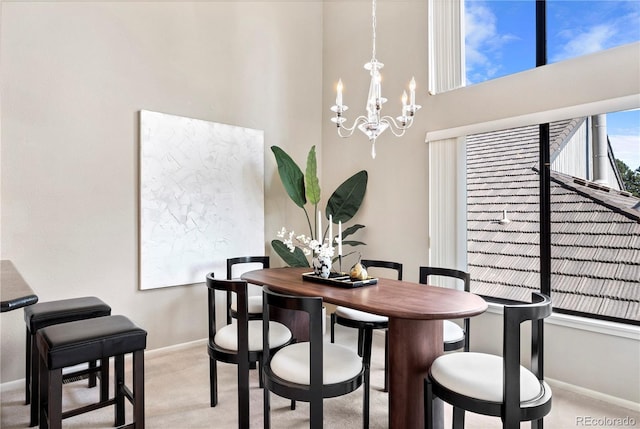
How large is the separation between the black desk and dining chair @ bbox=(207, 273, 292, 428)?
37.8 inches

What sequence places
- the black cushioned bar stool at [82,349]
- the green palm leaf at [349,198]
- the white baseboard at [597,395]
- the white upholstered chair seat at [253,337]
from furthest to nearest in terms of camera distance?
1. the green palm leaf at [349,198]
2. the white baseboard at [597,395]
3. the white upholstered chair seat at [253,337]
4. the black cushioned bar stool at [82,349]

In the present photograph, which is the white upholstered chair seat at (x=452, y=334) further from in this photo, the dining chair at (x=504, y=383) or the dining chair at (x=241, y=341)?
the dining chair at (x=241, y=341)

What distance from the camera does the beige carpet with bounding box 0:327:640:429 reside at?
95.3 inches

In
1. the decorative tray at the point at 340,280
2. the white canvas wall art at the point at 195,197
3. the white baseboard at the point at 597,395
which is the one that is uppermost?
the white canvas wall art at the point at 195,197

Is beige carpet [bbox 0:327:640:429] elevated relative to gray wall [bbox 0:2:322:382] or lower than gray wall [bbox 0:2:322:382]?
lower

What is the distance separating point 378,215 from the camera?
4.33 metres

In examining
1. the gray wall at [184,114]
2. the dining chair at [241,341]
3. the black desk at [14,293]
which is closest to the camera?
the black desk at [14,293]

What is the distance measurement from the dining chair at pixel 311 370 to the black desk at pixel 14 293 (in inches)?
37.9

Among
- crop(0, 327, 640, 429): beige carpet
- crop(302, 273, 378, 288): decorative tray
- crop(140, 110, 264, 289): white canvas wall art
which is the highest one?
crop(140, 110, 264, 289): white canvas wall art

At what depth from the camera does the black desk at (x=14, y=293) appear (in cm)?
136

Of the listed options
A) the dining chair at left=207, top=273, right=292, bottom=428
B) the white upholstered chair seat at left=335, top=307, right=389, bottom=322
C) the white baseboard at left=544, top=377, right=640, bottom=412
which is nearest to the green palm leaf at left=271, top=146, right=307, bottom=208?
the white upholstered chair seat at left=335, top=307, right=389, bottom=322

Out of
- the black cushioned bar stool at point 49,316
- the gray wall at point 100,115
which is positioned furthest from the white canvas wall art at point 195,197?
the black cushioned bar stool at point 49,316

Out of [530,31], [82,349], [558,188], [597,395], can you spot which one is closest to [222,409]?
[82,349]

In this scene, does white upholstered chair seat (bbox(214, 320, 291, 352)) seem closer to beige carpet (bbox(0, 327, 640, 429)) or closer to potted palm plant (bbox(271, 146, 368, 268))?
beige carpet (bbox(0, 327, 640, 429))
